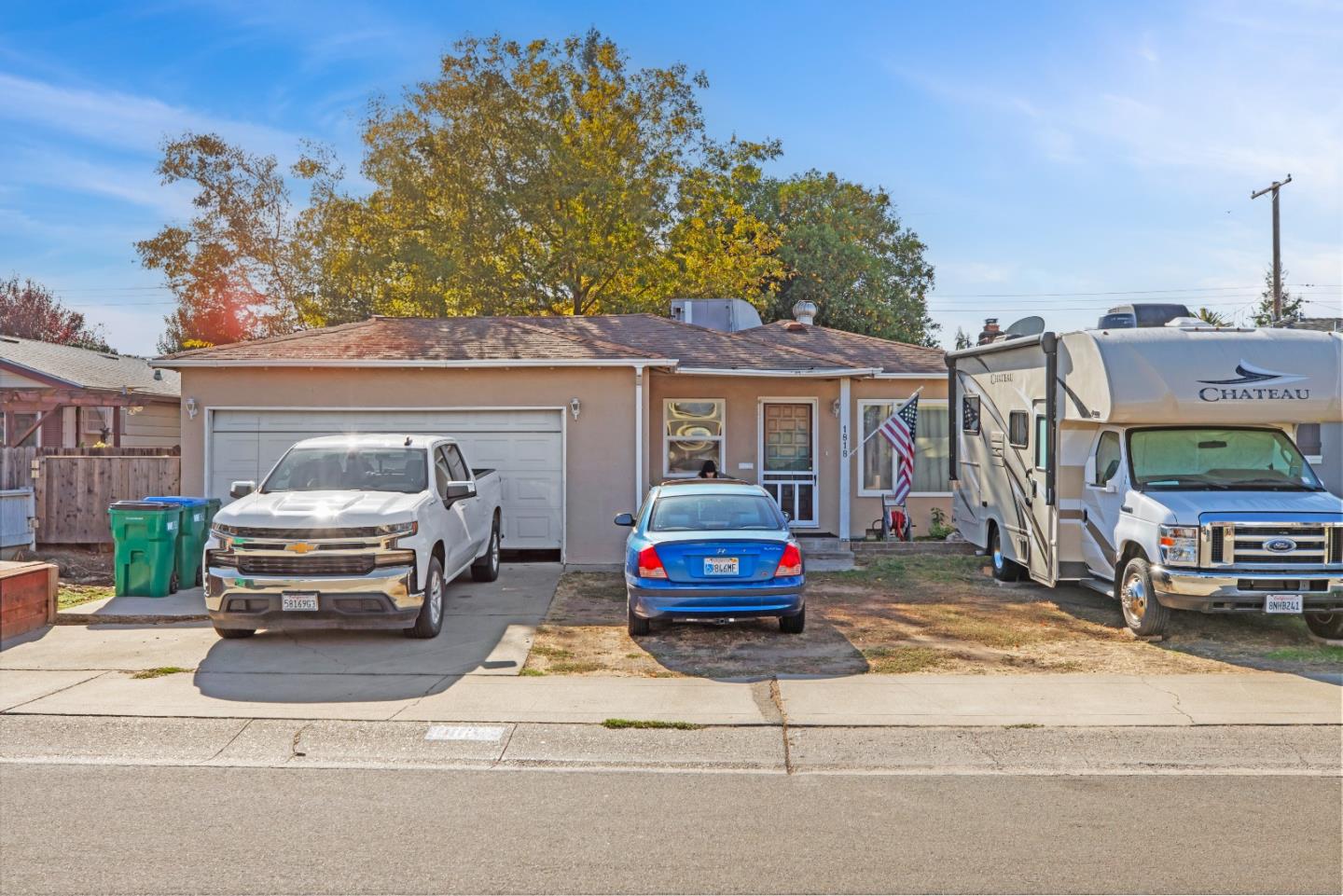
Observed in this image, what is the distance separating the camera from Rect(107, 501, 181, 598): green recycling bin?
11977 mm

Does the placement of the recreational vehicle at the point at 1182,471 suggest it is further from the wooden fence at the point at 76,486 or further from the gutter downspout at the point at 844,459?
the wooden fence at the point at 76,486

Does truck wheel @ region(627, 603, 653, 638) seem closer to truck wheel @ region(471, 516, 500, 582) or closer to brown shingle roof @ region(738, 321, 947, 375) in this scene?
truck wheel @ region(471, 516, 500, 582)

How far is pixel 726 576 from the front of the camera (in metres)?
9.73

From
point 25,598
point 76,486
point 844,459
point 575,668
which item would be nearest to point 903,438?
point 844,459

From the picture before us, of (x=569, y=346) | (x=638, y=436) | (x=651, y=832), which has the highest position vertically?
(x=569, y=346)

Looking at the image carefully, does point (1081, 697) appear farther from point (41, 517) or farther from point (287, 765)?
point (41, 517)

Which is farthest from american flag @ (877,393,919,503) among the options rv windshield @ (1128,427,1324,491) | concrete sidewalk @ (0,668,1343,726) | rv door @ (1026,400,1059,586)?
concrete sidewalk @ (0,668,1343,726)

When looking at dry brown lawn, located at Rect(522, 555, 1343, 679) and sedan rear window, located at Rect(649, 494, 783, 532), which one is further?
sedan rear window, located at Rect(649, 494, 783, 532)

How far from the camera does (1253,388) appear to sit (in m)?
10.2

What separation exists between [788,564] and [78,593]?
851 cm

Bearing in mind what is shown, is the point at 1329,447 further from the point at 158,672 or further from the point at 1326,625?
the point at 158,672

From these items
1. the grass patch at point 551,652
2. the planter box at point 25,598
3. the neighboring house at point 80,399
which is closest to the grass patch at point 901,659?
the grass patch at point 551,652

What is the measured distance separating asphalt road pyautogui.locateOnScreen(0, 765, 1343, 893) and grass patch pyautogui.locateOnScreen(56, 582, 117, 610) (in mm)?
6128

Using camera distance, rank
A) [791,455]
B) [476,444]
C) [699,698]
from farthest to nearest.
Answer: [791,455] < [476,444] < [699,698]
